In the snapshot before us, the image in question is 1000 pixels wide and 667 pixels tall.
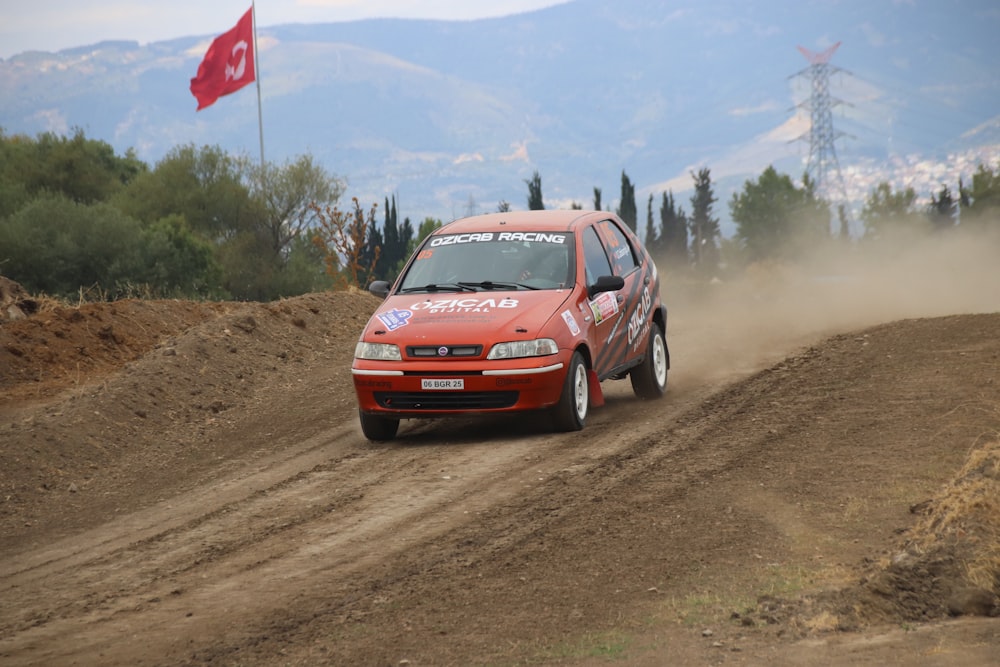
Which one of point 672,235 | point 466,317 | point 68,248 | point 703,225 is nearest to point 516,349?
point 466,317

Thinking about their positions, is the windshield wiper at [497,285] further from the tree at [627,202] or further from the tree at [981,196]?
the tree at [627,202]

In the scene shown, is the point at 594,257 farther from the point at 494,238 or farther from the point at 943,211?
the point at 943,211

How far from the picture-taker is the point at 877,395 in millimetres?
10617

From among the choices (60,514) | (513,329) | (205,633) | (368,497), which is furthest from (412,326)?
(205,633)

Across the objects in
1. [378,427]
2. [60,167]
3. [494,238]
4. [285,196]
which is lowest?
[378,427]

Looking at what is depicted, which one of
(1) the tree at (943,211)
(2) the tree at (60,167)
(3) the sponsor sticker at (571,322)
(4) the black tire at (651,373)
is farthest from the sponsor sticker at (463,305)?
(1) the tree at (943,211)

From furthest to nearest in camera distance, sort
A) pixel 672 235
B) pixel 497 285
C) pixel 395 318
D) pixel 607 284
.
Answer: pixel 672 235 → pixel 497 285 → pixel 607 284 → pixel 395 318

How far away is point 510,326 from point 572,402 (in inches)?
33.1

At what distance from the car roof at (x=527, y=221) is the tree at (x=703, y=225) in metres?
111

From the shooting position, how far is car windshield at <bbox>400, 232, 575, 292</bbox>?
11.0 metres

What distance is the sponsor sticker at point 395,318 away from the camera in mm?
10312

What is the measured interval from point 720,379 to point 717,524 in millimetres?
6147

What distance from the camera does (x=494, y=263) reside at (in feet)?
36.7

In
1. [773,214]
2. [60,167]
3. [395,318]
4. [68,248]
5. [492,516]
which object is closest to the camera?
[492,516]
